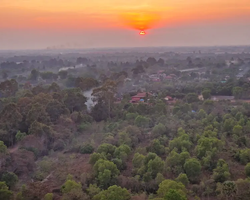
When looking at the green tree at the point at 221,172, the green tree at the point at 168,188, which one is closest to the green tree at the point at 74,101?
the green tree at the point at 221,172

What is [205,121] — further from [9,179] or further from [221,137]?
[9,179]

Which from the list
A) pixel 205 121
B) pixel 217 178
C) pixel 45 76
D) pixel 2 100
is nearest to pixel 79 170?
pixel 217 178

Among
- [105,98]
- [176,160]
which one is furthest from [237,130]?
[105,98]

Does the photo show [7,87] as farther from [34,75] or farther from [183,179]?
[183,179]

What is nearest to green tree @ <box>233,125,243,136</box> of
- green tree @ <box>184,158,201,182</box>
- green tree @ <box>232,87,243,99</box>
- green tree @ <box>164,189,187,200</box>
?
green tree @ <box>184,158,201,182</box>

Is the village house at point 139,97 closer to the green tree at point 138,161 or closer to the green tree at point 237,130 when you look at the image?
the green tree at point 237,130

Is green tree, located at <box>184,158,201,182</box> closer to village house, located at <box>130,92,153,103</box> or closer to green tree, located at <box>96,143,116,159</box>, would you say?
green tree, located at <box>96,143,116,159</box>

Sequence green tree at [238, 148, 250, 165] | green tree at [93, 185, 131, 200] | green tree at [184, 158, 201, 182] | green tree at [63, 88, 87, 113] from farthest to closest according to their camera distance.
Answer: green tree at [63, 88, 87, 113]
green tree at [238, 148, 250, 165]
green tree at [184, 158, 201, 182]
green tree at [93, 185, 131, 200]

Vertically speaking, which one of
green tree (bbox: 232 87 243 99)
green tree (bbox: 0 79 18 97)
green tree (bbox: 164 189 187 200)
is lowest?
green tree (bbox: 164 189 187 200)
